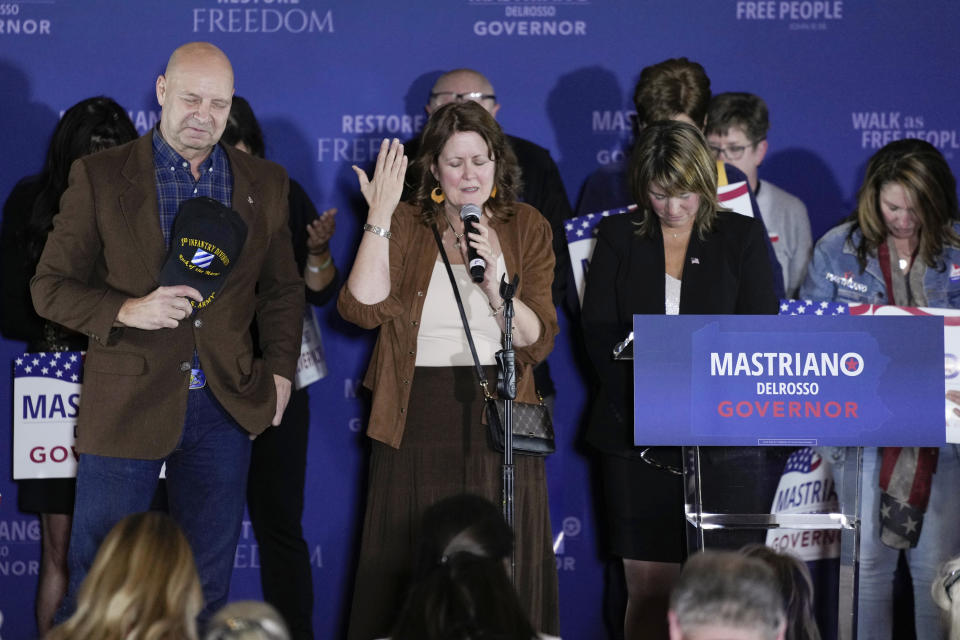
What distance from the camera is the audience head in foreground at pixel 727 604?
2287 millimetres

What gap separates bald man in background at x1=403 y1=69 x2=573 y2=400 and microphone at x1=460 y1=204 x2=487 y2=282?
0.98m

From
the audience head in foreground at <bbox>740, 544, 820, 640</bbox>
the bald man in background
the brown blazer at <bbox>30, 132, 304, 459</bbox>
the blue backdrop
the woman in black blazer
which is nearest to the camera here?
the audience head in foreground at <bbox>740, 544, 820, 640</bbox>

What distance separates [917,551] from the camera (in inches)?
169

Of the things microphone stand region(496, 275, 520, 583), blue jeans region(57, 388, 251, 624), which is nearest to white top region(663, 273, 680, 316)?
microphone stand region(496, 275, 520, 583)

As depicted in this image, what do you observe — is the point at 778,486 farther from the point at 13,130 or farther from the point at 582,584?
the point at 13,130

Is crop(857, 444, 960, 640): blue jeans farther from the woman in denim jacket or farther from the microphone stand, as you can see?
the microphone stand

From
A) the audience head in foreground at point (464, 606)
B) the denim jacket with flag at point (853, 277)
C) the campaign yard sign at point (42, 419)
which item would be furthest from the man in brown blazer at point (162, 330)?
the denim jacket with flag at point (853, 277)

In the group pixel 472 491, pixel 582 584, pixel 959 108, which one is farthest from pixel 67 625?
pixel 959 108

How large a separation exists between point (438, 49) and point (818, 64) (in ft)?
5.34

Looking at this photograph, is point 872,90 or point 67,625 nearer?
point 67,625

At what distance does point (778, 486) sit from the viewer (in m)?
3.75

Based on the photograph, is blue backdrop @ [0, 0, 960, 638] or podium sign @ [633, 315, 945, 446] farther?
blue backdrop @ [0, 0, 960, 638]

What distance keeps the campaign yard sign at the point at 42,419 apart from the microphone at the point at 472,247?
1701mm

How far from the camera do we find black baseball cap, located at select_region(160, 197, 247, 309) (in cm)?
331
